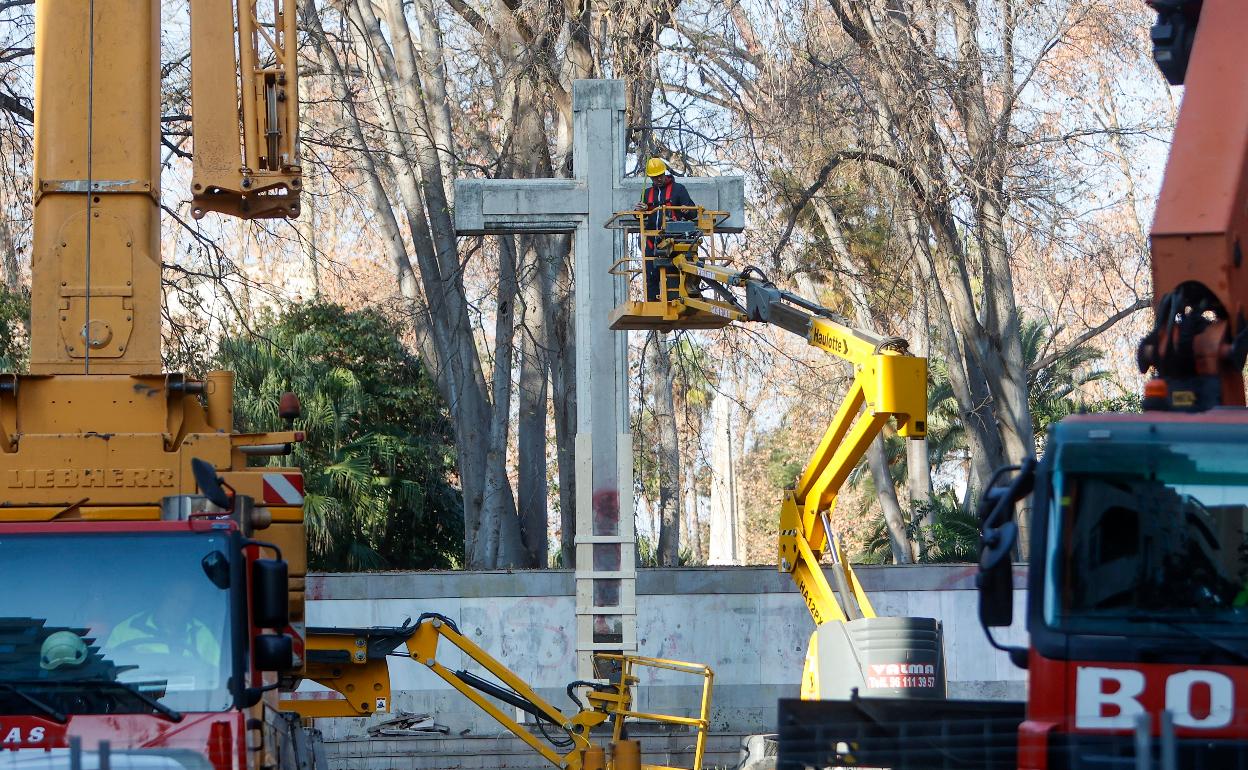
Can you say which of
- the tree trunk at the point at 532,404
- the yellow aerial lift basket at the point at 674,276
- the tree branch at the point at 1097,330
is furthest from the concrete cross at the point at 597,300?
the tree branch at the point at 1097,330

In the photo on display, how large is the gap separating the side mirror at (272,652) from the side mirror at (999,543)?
3.30 metres

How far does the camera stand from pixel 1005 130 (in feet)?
68.6

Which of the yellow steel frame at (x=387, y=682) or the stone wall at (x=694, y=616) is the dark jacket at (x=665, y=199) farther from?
the stone wall at (x=694, y=616)

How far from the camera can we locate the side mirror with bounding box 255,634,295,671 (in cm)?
805

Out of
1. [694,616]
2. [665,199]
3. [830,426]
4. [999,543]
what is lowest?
[694,616]

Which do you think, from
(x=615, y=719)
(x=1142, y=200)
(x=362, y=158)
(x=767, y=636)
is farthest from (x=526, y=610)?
(x=1142, y=200)

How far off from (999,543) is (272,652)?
3461mm

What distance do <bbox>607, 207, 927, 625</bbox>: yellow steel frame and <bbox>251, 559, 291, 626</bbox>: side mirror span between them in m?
6.34

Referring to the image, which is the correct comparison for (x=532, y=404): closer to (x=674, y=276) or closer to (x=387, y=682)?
(x=674, y=276)

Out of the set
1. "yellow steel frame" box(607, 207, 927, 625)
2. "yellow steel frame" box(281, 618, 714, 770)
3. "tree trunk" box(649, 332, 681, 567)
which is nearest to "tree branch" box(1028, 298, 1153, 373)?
"tree trunk" box(649, 332, 681, 567)

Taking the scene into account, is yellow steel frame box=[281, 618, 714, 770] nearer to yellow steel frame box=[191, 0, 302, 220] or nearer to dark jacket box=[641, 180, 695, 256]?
yellow steel frame box=[191, 0, 302, 220]

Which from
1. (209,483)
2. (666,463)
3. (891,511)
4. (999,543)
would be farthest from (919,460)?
(209,483)

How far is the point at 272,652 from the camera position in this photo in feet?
26.4

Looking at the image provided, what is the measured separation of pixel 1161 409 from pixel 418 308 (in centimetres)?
1783
